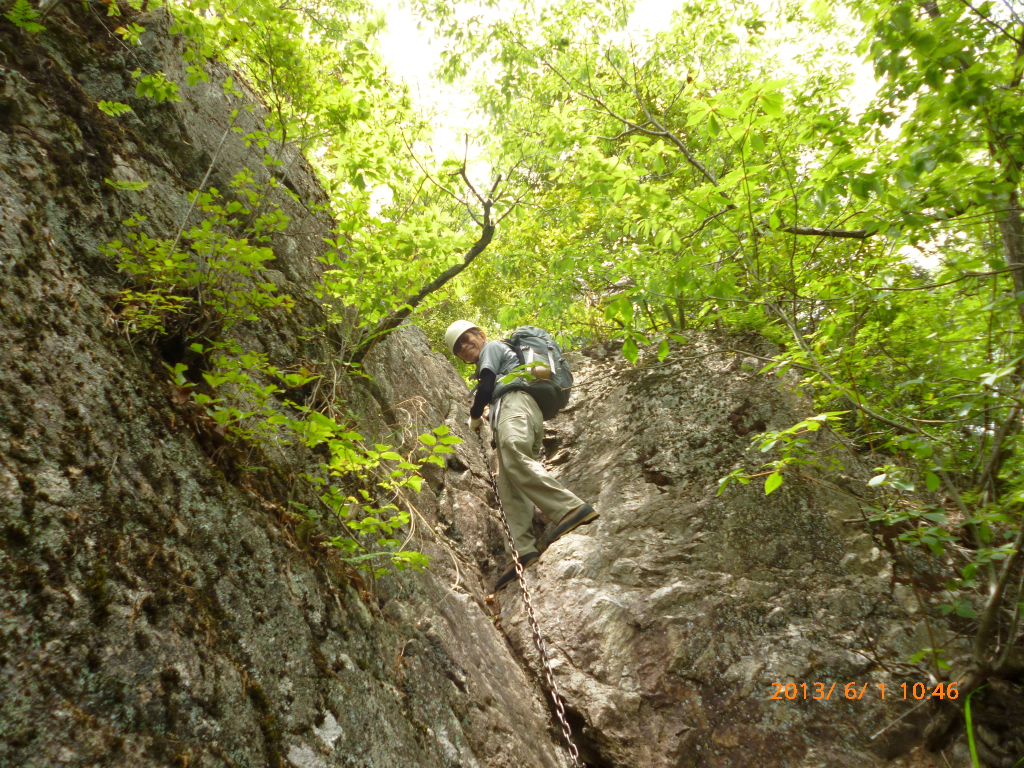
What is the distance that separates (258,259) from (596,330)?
619 cm

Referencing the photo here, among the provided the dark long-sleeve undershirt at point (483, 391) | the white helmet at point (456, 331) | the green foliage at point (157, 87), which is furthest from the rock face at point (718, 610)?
the green foliage at point (157, 87)

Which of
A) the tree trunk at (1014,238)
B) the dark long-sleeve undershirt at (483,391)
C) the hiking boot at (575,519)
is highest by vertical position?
the tree trunk at (1014,238)

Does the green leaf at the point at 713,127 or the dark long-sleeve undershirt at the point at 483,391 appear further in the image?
the dark long-sleeve undershirt at the point at 483,391

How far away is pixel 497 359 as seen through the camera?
5828 mm

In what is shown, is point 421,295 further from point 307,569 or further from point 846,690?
point 846,690

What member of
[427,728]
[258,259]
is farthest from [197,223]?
[427,728]

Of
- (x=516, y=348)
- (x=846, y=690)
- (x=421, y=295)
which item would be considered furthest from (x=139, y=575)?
(x=516, y=348)

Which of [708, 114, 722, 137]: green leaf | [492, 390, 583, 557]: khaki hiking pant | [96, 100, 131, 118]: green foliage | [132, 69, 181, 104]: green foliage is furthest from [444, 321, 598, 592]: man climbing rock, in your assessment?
[96, 100, 131, 118]: green foliage

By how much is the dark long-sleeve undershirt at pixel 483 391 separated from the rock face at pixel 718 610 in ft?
4.55

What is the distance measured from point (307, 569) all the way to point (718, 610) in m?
3.12

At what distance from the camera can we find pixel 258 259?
9.25ft

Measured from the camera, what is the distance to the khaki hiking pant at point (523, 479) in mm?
5074

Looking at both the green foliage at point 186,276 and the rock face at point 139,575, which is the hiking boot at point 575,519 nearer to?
the rock face at point 139,575

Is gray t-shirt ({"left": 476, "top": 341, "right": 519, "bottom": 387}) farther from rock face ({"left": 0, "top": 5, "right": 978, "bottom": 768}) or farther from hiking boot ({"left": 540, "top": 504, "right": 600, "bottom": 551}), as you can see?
hiking boot ({"left": 540, "top": 504, "right": 600, "bottom": 551})
